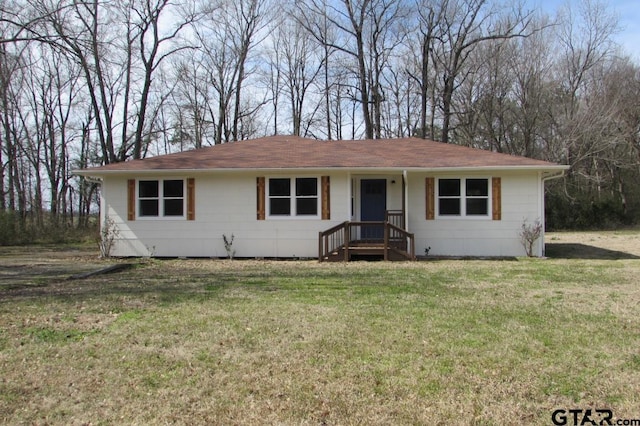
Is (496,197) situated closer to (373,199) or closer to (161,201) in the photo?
(373,199)

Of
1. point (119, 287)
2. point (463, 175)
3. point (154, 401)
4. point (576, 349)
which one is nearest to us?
point (154, 401)

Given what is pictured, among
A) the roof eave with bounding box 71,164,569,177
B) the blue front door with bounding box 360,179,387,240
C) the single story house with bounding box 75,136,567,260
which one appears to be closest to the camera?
the roof eave with bounding box 71,164,569,177

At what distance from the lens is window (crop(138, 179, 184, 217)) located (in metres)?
14.1

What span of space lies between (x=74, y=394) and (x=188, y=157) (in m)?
12.0

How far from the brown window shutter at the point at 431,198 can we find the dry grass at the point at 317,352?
5262mm

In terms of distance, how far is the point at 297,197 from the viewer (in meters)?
13.7

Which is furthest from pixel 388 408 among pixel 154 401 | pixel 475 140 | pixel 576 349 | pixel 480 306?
pixel 475 140

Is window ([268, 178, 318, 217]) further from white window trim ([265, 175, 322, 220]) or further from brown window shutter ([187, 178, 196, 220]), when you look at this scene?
brown window shutter ([187, 178, 196, 220])

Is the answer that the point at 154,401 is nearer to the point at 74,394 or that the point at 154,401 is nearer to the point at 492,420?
the point at 74,394

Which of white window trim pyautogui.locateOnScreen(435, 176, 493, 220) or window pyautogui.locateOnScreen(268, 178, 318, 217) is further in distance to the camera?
window pyautogui.locateOnScreen(268, 178, 318, 217)

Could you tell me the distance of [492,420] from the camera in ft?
10.6

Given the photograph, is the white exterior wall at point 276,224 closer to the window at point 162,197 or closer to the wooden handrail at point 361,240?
the window at point 162,197

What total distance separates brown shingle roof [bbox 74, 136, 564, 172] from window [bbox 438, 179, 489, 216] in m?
0.64

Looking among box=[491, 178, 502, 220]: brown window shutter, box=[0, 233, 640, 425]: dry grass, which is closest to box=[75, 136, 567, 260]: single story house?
box=[491, 178, 502, 220]: brown window shutter
